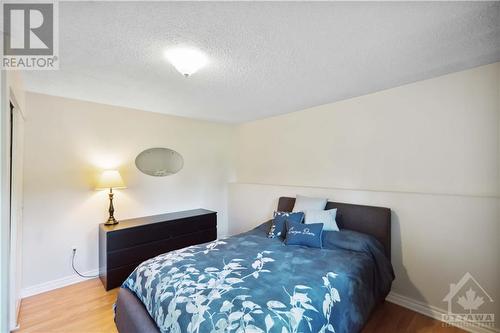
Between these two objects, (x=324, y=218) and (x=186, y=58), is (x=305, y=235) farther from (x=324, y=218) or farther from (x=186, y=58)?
(x=186, y=58)

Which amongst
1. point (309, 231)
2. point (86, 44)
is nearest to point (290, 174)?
point (309, 231)

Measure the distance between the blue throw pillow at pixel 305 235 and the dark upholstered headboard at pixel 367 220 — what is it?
1.57ft

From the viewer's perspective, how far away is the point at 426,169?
2275 mm

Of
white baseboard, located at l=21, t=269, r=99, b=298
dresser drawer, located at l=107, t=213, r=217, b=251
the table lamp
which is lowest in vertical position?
white baseboard, located at l=21, t=269, r=99, b=298

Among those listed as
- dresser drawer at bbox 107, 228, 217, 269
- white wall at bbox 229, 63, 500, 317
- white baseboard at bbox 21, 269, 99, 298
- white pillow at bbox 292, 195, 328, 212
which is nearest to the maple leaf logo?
white wall at bbox 229, 63, 500, 317

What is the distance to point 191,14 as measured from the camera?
4.25 feet

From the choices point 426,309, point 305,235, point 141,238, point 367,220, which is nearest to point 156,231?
point 141,238

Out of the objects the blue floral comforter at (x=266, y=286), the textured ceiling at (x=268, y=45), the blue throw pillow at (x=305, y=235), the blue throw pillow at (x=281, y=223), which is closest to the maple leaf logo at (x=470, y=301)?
the blue floral comforter at (x=266, y=286)

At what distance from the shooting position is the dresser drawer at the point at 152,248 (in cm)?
270

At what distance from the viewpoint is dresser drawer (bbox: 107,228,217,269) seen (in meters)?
2.70

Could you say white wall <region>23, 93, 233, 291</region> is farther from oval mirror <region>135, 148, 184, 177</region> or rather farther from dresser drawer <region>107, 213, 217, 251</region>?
dresser drawer <region>107, 213, 217, 251</region>

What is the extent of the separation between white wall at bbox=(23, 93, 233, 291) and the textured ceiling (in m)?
0.40

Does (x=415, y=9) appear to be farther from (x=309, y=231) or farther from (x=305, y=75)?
(x=309, y=231)

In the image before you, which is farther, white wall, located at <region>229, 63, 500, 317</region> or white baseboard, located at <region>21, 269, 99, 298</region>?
white baseboard, located at <region>21, 269, 99, 298</region>
